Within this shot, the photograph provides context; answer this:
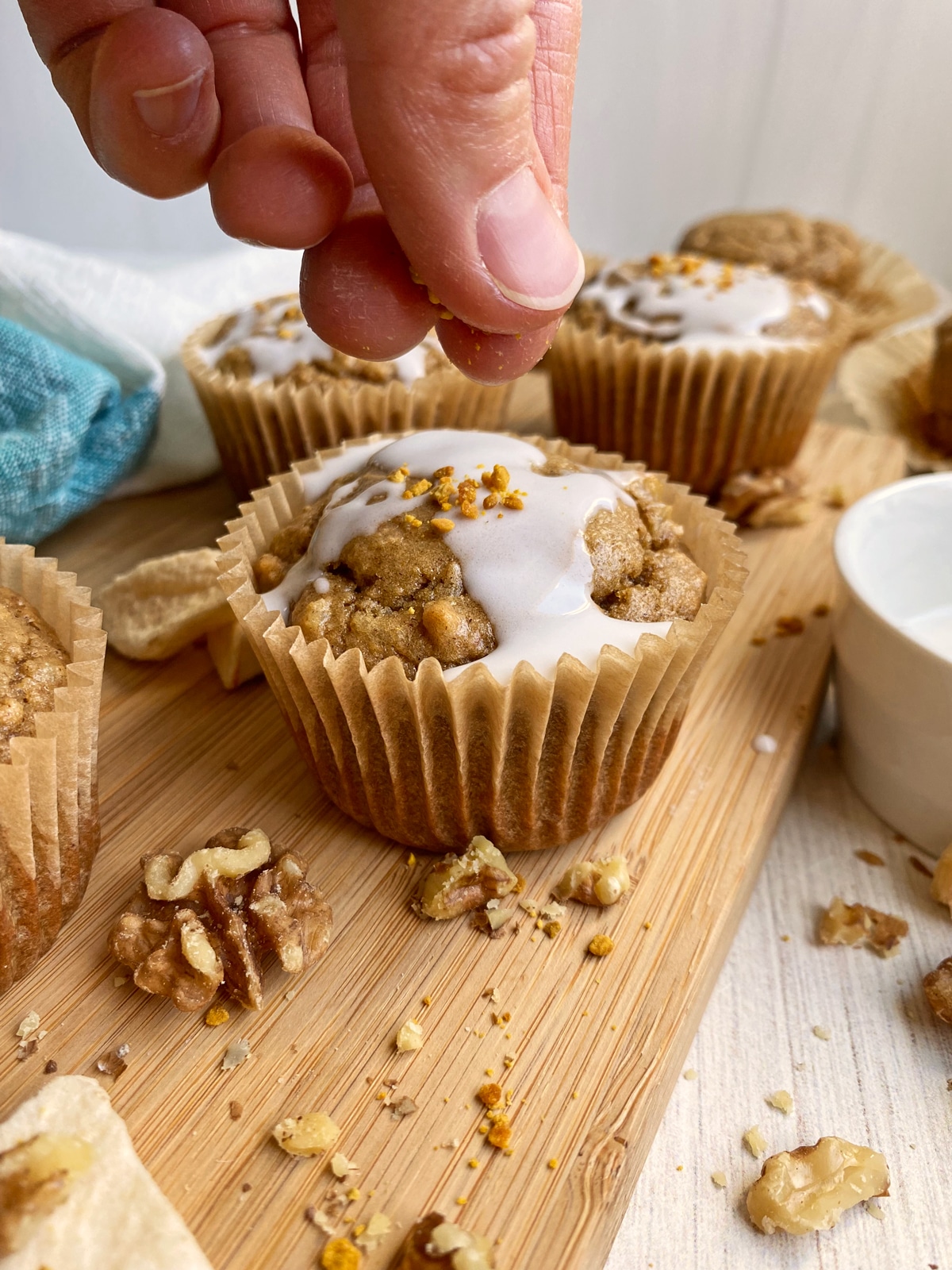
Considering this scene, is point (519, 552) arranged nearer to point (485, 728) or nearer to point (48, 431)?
point (485, 728)

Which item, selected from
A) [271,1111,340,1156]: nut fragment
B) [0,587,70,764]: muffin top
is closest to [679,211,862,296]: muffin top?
[0,587,70,764]: muffin top

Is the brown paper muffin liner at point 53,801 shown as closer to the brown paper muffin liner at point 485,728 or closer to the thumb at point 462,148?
the brown paper muffin liner at point 485,728

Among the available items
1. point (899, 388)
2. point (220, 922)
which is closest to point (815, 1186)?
point (220, 922)

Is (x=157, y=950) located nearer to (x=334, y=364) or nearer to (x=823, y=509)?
(x=334, y=364)

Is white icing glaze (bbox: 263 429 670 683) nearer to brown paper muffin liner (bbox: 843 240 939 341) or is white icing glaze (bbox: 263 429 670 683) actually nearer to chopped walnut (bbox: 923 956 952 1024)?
chopped walnut (bbox: 923 956 952 1024)

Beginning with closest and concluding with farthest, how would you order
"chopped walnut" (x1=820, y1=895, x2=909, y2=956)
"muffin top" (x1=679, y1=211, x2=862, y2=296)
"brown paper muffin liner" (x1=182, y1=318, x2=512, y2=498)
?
"chopped walnut" (x1=820, y1=895, x2=909, y2=956) < "brown paper muffin liner" (x1=182, y1=318, x2=512, y2=498) < "muffin top" (x1=679, y1=211, x2=862, y2=296)

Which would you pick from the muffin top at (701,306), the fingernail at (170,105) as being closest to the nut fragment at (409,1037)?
the fingernail at (170,105)

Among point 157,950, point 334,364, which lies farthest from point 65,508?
point 157,950
